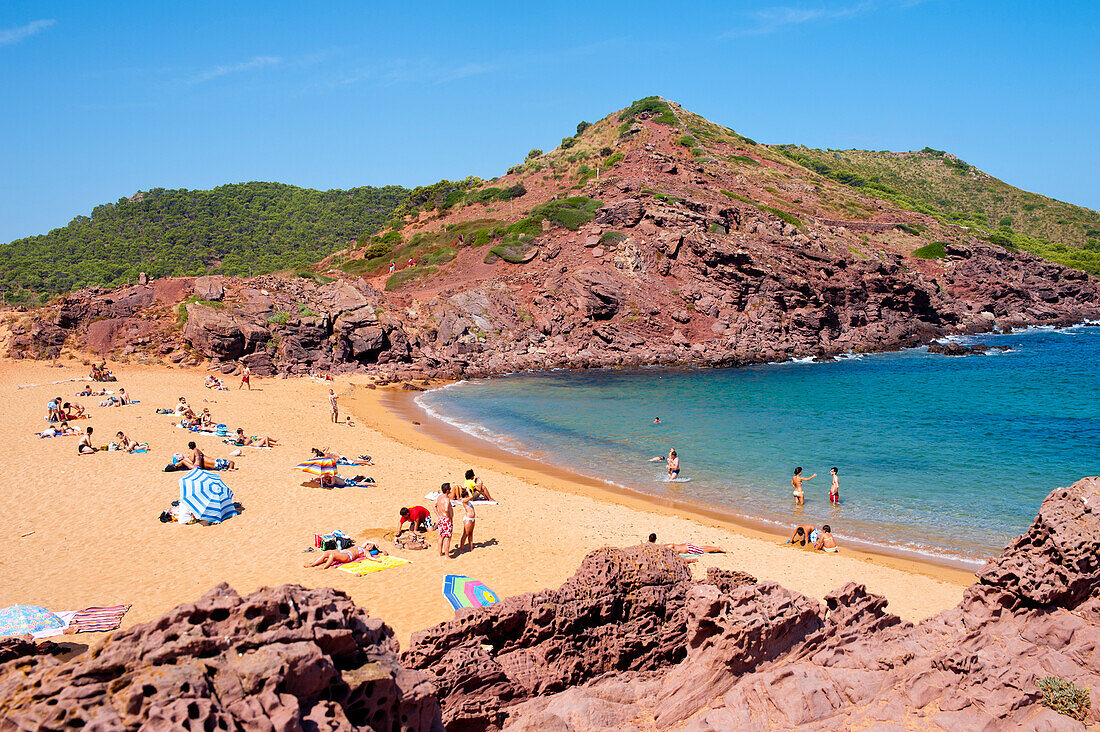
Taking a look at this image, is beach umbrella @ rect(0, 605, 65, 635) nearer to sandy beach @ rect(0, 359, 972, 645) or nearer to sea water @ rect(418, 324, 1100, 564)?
sandy beach @ rect(0, 359, 972, 645)

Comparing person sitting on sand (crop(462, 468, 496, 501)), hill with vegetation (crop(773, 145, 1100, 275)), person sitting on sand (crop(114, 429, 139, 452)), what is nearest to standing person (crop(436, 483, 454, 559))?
person sitting on sand (crop(462, 468, 496, 501))

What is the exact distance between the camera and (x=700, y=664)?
586 centimetres

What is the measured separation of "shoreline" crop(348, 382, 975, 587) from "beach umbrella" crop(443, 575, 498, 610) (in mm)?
7684

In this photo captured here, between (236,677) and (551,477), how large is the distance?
1730 cm

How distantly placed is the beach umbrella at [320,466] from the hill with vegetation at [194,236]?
59272 millimetres

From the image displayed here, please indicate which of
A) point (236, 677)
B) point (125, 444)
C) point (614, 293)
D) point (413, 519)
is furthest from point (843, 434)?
point (236, 677)

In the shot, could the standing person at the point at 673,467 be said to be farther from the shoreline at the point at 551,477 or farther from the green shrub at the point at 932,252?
the green shrub at the point at 932,252

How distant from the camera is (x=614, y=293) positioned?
4950cm

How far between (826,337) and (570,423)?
108ft

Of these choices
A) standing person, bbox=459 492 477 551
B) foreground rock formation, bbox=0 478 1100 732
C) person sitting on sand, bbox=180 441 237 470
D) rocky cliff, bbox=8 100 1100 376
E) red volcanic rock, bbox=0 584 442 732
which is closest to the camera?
red volcanic rock, bbox=0 584 442 732

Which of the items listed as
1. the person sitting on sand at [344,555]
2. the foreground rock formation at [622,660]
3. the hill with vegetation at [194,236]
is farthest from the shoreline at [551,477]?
the hill with vegetation at [194,236]

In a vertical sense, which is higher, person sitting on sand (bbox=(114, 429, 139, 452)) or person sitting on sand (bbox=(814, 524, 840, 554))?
person sitting on sand (bbox=(114, 429, 139, 452))

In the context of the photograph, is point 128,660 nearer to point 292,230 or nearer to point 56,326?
point 56,326

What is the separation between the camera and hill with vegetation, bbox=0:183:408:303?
73.3m
